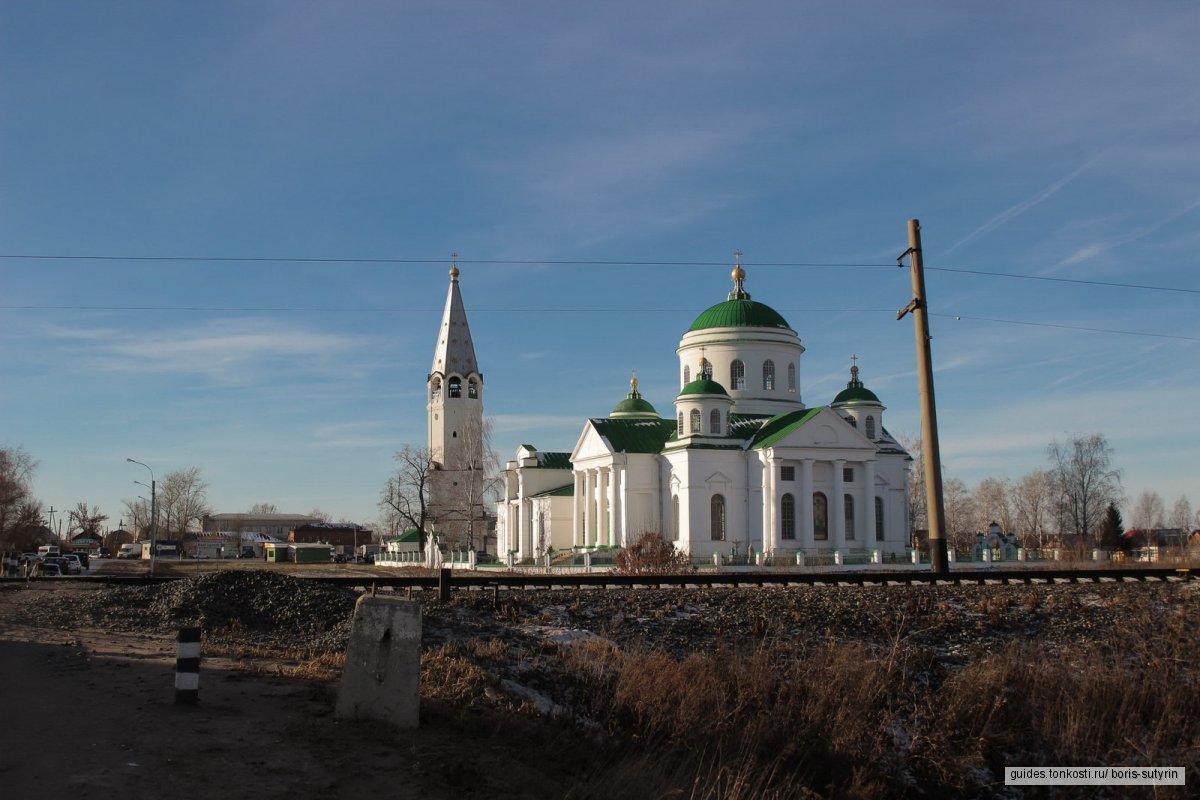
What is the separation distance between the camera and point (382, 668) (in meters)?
9.99

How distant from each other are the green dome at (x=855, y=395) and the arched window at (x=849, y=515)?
620 centimetres

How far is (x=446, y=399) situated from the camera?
3339 inches

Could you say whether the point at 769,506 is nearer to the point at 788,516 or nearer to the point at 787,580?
the point at 788,516

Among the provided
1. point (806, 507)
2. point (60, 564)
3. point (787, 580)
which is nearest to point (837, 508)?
point (806, 507)

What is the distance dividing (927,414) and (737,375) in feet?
129

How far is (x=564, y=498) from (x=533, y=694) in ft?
180

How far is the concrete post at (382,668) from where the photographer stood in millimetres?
9922

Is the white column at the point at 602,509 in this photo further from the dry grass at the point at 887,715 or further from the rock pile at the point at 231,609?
the dry grass at the point at 887,715

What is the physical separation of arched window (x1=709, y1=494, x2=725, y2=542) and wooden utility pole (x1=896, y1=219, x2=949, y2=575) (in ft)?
106

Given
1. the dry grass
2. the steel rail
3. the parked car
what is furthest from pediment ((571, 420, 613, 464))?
the dry grass

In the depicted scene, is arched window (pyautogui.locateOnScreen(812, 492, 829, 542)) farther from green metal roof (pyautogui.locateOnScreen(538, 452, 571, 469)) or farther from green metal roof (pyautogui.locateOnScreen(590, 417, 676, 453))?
green metal roof (pyautogui.locateOnScreen(538, 452, 571, 469))

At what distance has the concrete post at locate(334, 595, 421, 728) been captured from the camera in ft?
32.6

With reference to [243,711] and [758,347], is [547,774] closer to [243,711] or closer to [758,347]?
[243,711]

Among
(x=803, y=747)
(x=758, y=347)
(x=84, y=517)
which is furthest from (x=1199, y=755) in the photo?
(x=84, y=517)
